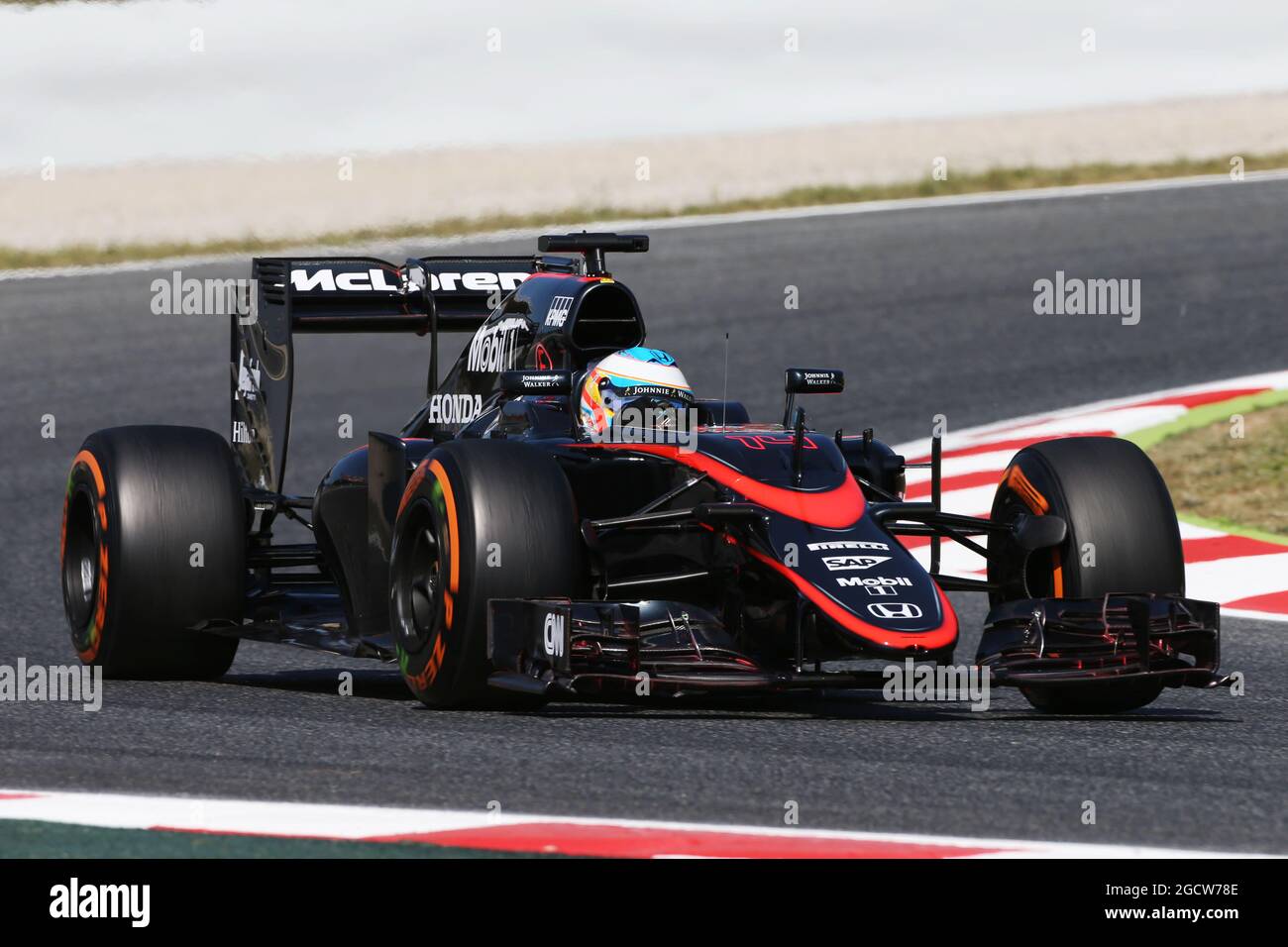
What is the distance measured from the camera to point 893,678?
274 inches

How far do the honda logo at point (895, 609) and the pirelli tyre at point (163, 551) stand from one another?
105 inches

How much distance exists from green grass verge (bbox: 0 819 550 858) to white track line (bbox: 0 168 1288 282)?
1327cm

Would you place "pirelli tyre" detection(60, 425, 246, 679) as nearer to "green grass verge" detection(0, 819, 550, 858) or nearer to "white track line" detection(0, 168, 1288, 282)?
"green grass verge" detection(0, 819, 550, 858)

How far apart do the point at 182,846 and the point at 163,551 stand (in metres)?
3.32

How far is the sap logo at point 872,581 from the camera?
692 cm

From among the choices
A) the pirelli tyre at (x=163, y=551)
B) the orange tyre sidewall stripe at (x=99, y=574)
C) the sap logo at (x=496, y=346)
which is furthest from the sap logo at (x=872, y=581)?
the orange tyre sidewall stripe at (x=99, y=574)

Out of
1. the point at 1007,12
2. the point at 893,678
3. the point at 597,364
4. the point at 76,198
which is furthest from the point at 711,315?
the point at 1007,12

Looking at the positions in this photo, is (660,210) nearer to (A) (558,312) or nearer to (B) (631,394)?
(A) (558,312)

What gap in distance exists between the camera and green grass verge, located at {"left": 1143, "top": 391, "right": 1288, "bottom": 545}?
1138 centimetres

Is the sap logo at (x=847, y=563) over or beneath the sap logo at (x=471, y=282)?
beneath

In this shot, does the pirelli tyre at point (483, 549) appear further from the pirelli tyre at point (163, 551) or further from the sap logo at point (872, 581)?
the pirelli tyre at point (163, 551)

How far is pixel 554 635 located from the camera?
22.1 ft

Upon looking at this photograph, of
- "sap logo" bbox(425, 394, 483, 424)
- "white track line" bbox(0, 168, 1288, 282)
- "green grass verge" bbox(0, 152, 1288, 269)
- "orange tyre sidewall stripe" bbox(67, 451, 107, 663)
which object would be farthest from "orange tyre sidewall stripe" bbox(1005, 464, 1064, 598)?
"green grass verge" bbox(0, 152, 1288, 269)
